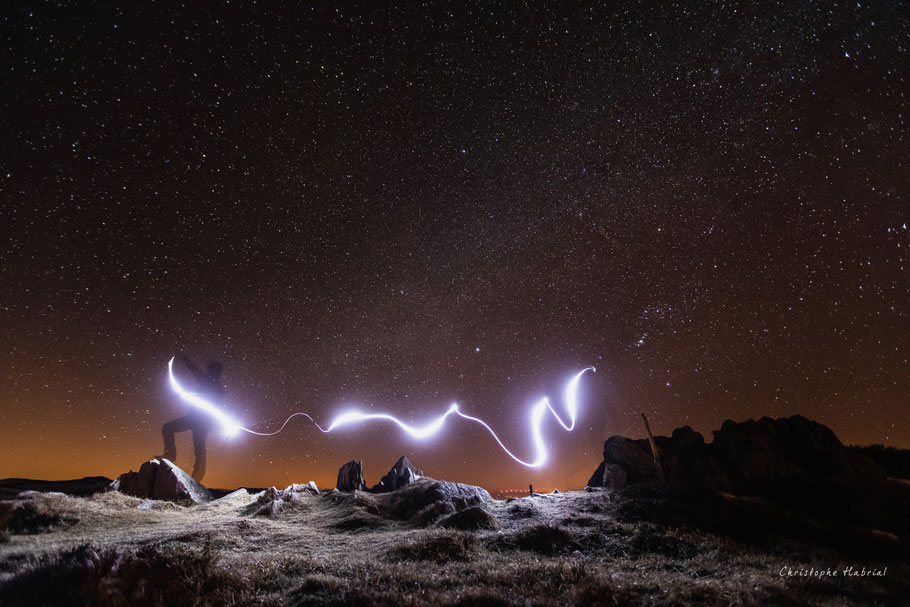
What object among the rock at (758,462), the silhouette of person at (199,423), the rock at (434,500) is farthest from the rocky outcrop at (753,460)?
the silhouette of person at (199,423)

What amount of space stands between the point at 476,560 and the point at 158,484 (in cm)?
3769

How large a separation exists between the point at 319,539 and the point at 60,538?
40.6ft

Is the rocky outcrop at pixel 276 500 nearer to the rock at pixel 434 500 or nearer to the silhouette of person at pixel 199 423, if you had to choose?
the rock at pixel 434 500

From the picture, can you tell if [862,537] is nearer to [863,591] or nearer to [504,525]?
[863,591]

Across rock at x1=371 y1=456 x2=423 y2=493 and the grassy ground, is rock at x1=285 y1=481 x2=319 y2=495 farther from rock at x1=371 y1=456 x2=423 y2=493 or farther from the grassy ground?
the grassy ground

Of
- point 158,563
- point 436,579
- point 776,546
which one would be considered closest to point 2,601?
point 158,563

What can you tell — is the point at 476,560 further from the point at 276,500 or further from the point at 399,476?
the point at 399,476

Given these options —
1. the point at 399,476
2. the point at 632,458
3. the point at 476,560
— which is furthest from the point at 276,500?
the point at 632,458

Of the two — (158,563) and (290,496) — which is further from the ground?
(158,563)

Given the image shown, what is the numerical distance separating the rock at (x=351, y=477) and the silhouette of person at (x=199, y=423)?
19.3 meters

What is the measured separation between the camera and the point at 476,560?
12.4 m

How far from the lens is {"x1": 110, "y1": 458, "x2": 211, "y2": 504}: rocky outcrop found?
114ft

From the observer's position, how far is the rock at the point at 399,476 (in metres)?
42.1

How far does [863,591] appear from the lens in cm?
913
